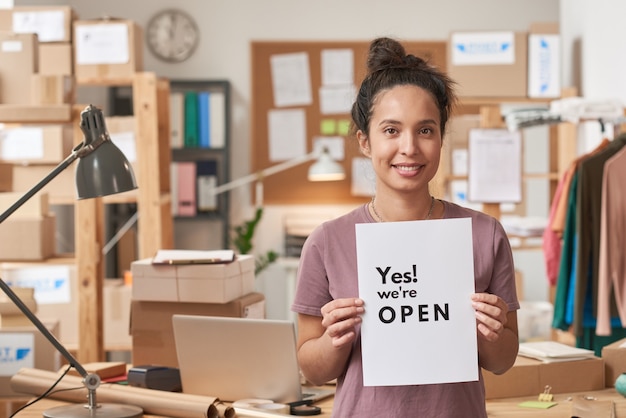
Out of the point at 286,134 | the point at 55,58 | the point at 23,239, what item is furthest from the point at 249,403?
the point at 286,134

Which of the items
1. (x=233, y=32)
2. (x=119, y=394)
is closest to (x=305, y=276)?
(x=119, y=394)

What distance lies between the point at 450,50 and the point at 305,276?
381cm

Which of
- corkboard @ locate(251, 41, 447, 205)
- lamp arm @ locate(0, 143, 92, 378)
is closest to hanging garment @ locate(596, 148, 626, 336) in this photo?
lamp arm @ locate(0, 143, 92, 378)

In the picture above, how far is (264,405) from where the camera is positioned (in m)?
2.30

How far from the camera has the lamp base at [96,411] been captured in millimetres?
2238

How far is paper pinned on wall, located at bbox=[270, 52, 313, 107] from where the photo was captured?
6.95 m

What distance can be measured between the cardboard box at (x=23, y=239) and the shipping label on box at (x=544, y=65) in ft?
9.52

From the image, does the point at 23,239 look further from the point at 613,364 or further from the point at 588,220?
the point at 588,220

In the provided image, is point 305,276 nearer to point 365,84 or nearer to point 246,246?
point 365,84

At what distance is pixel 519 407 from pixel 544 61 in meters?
3.31

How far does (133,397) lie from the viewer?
2352mm

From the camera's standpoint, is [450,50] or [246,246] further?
[246,246]

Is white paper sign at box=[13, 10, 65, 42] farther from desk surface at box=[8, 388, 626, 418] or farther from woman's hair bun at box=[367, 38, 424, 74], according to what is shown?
woman's hair bun at box=[367, 38, 424, 74]

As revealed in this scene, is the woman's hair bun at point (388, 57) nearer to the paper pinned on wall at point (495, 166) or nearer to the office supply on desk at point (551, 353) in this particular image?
the office supply on desk at point (551, 353)
